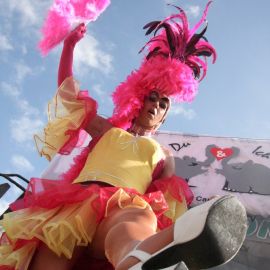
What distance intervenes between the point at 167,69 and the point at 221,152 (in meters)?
2.00

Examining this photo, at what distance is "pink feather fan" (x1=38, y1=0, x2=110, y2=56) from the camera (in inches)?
81.4

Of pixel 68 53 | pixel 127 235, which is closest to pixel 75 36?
pixel 68 53

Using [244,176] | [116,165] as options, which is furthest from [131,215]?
[244,176]

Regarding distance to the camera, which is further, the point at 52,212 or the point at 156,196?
the point at 156,196

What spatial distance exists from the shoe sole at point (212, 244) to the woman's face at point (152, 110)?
1224 mm

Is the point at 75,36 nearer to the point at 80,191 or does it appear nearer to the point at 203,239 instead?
the point at 80,191

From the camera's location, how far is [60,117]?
2.04 m

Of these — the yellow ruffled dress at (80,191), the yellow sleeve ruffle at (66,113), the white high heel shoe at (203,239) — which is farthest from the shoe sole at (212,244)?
the yellow sleeve ruffle at (66,113)

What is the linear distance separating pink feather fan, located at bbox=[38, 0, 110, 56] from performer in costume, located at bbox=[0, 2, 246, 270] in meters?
0.04

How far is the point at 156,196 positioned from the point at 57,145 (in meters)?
0.58

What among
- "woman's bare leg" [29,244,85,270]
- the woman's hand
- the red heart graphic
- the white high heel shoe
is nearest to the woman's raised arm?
the woman's hand

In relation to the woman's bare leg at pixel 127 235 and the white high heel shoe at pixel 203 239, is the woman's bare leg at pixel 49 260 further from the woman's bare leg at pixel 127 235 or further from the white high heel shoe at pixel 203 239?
the white high heel shoe at pixel 203 239

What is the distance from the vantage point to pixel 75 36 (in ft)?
6.76

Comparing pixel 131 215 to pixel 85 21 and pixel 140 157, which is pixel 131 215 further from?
pixel 85 21
